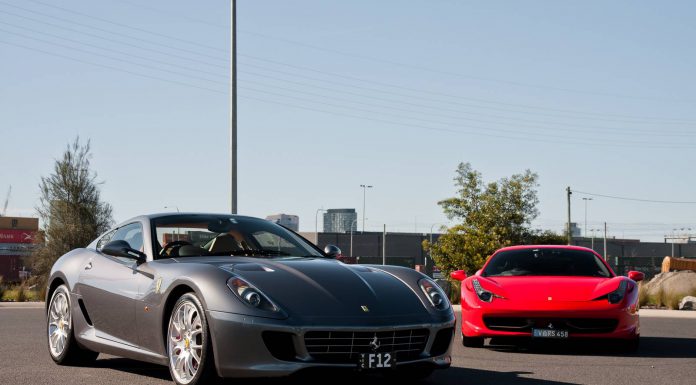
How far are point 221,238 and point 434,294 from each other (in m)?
1.88

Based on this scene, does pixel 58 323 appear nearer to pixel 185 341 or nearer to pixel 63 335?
pixel 63 335

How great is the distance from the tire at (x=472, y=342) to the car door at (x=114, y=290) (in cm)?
458

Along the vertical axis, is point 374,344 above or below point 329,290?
below

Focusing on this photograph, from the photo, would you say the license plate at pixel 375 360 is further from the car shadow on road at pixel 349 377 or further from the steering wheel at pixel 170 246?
the steering wheel at pixel 170 246

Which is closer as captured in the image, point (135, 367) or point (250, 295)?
point (250, 295)

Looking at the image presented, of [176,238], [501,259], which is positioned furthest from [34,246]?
[176,238]

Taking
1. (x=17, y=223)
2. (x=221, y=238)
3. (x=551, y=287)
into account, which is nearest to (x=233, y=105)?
(x=551, y=287)

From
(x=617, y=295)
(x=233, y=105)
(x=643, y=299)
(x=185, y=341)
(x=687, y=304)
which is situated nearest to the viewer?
(x=185, y=341)

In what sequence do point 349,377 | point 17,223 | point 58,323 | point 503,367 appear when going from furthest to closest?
point 17,223, point 503,367, point 58,323, point 349,377

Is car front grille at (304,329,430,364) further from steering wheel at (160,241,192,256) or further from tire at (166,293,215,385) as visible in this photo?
steering wheel at (160,241,192,256)

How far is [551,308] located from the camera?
444 inches

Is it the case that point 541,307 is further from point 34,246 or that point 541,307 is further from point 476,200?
point 34,246

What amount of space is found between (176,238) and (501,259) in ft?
18.7

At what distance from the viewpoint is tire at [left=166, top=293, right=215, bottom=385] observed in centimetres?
697
